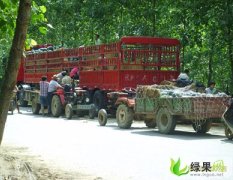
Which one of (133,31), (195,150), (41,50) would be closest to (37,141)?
(195,150)

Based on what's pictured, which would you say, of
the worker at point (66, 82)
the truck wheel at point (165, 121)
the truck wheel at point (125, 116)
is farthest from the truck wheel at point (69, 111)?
the truck wheel at point (165, 121)

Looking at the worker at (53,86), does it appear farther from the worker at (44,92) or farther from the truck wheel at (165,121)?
the truck wheel at (165,121)

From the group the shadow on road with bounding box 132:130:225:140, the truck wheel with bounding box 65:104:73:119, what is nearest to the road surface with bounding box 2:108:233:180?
the shadow on road with bounding box 132:130:225:140

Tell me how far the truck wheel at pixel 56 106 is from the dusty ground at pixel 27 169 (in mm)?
10191

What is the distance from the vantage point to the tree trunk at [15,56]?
12.5 ft

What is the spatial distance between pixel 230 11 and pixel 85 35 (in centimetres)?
1495

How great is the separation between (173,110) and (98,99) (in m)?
6.67

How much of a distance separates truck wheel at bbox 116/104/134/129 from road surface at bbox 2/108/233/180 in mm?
670

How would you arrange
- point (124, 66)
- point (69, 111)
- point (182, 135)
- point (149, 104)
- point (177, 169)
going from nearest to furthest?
1. point (177, 169)
2. point (182, 135)
3. point (149, 104)
4. point (124, 66)
5. point (69, 111)

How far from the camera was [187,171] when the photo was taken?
7.93 m

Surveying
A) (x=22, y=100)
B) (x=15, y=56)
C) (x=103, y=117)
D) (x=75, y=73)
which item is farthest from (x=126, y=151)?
(x=22, y=100)

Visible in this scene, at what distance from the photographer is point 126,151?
10344mm

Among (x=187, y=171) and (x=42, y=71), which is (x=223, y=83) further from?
(x=187, y=171)

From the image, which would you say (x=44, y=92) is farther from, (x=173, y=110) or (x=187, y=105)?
(x=187, y=105)
